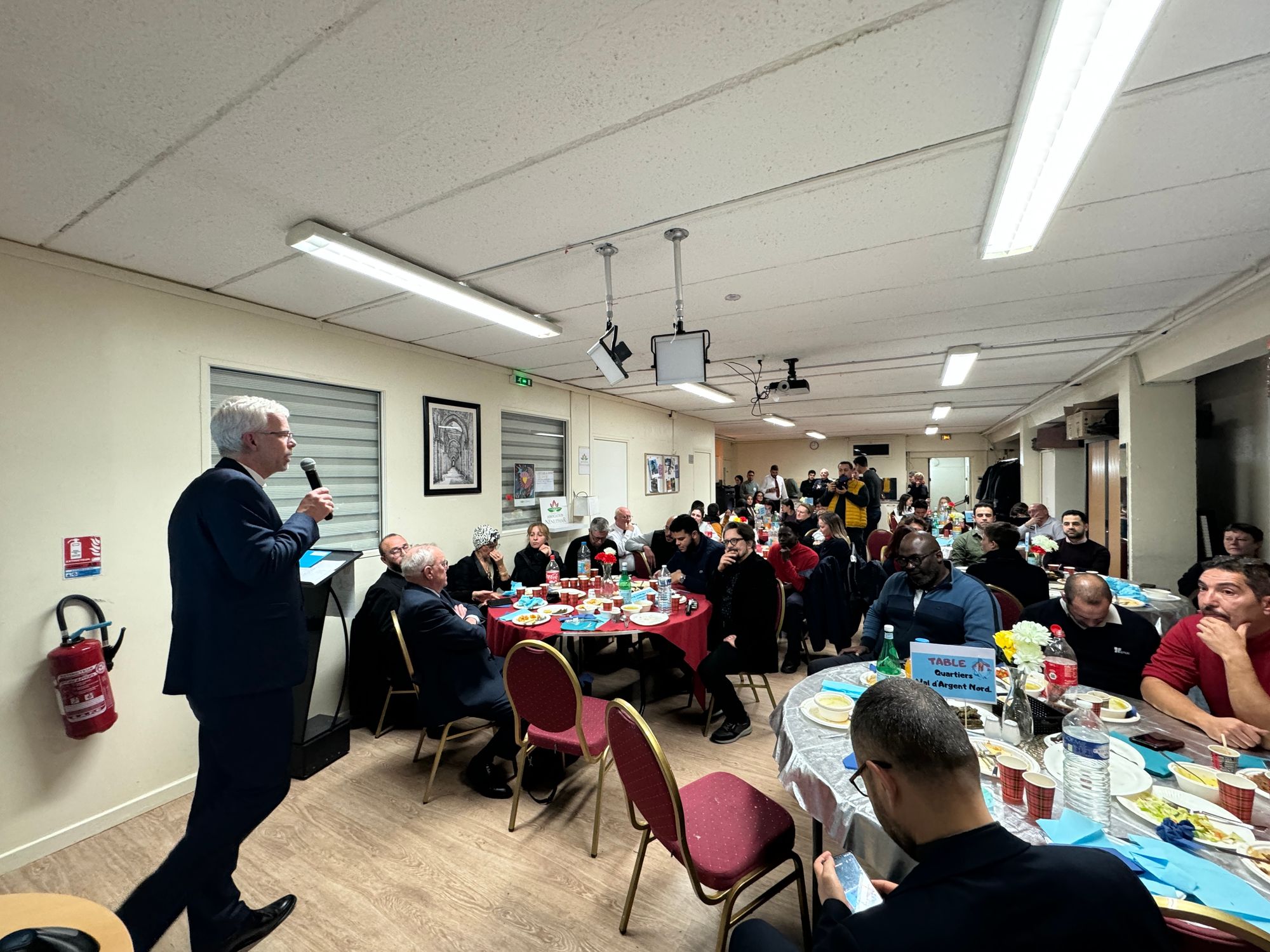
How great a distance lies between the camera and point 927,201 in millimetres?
2201

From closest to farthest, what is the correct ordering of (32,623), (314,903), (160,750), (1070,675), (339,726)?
(1070,675) → (314,903) → (32,623) → (160,750) → (339,726)

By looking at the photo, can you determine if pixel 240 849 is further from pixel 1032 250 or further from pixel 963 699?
pixel 1032 250

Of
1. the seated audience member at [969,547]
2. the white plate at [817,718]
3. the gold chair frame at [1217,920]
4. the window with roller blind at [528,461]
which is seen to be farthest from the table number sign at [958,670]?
the window with roller blind at [528,461]

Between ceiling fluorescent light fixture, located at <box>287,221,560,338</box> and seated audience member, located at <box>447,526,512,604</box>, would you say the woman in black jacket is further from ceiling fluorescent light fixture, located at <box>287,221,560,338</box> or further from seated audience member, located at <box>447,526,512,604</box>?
ceiling fluorescent light fixture, located at <box>287,221,560,338</box>

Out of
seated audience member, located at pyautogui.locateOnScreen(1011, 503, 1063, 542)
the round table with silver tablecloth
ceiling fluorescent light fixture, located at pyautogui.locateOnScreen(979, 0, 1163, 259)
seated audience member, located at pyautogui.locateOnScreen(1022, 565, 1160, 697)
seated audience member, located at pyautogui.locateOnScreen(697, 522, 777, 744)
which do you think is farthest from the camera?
seated audience member, located at pyautogui.locateOnScreen(1011, 503, 1063, 542)

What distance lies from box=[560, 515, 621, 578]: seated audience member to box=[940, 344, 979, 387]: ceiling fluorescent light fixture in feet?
12.5

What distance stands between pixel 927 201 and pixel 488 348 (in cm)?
362

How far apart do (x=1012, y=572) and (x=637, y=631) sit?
2931mm

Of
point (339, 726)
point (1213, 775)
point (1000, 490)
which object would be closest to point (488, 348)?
point (339, 726)

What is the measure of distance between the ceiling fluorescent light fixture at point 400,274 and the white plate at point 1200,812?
11.5 feet

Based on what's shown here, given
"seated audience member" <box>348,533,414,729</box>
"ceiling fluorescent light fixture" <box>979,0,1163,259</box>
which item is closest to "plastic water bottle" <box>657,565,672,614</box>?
"seated audience member" <box>348,533,414,729</box>

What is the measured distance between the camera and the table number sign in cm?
182

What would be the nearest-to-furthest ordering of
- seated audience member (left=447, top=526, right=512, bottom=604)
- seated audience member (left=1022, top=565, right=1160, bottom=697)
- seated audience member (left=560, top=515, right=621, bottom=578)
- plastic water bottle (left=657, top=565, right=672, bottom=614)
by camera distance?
seated audience member (left=1022, top=565, right=1160, bottom=697)
plastic water bottle (left=657, top=565, right=672, bottom=614)
seated audience member (left=447, top=526, right=512, bottom=604)
seated audience member (left=560, top=515, right=621, bottom=578)

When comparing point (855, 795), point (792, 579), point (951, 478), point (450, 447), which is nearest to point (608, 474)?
point (450, 447)
